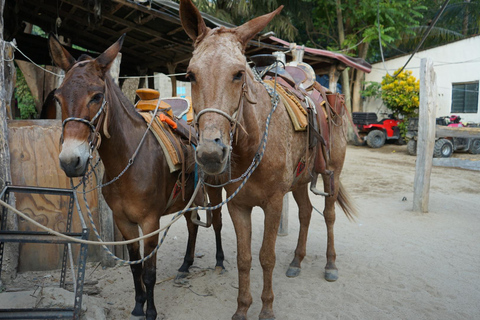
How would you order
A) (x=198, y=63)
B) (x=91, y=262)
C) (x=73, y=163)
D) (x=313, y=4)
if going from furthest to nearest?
(x=313, y=4) → (x=91, y=262) → (x=73, y=163) → (x=198, y=63)

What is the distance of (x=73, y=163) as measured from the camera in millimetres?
1895

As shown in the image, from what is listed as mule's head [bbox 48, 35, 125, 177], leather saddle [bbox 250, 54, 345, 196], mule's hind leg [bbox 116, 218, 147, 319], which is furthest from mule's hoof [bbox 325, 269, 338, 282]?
mule's head [bbox 48, 35, 125, 177]

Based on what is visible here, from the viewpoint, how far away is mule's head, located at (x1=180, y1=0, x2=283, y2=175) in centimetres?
165

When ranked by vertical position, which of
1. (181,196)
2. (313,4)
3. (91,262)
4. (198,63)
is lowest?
(91,262)

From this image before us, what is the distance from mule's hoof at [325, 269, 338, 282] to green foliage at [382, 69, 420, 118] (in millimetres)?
11864

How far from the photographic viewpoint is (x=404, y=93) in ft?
44.5

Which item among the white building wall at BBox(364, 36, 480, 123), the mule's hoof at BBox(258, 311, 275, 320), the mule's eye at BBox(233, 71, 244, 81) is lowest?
the mule's hoof at BBox(258, 311, 275, 320)

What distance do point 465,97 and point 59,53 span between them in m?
15.8

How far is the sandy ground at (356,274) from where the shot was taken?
9.52ft

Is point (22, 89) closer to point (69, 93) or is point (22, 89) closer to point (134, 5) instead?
point (134, 5)

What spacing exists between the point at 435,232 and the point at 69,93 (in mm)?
5071

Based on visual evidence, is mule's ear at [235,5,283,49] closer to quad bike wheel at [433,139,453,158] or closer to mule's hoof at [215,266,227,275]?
mule's hoof at [215,266,227,275]

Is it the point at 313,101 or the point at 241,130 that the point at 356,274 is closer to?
the point at 313,101

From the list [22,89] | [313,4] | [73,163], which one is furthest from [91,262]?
[313,4]
